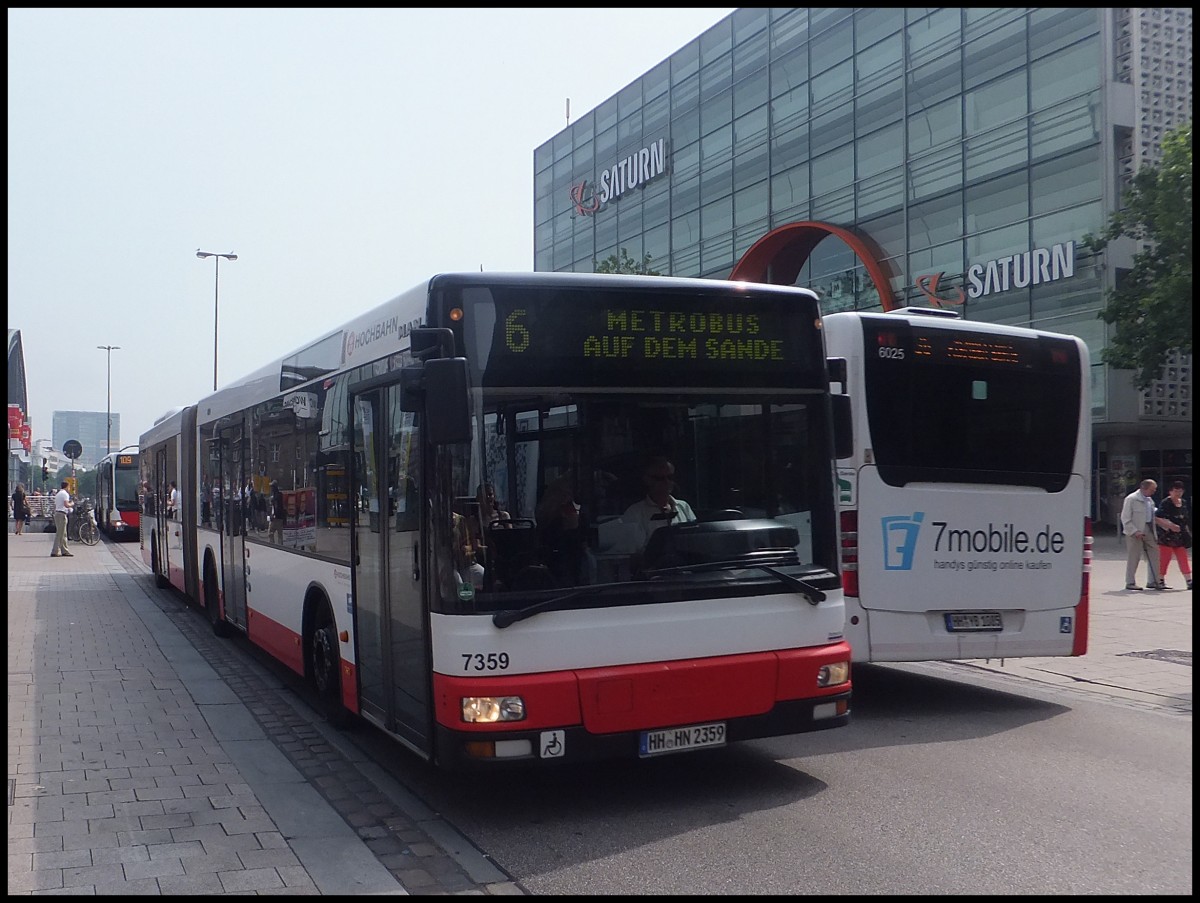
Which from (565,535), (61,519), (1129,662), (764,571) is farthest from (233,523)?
(61,519)

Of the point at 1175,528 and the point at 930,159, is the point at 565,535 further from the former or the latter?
the point at 930,159

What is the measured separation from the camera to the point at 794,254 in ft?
136

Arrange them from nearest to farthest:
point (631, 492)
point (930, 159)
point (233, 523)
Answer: point (631, 492) → point (233, 523) → point (930, 159)

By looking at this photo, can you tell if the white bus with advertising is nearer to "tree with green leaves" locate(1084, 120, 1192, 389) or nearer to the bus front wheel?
the bus front wheel

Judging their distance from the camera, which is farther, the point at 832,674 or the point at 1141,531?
the point at 1141,531

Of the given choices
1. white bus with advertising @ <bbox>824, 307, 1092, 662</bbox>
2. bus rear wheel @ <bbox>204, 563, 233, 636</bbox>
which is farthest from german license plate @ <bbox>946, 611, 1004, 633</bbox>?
bus rear wheel @ <bbox>204, 563, 233, 636</bbox>

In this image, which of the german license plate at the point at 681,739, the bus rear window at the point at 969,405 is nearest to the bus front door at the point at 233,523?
the bus rear window at the point at 969,405

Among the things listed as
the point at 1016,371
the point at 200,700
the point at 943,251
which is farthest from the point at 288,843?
the point at 943,251

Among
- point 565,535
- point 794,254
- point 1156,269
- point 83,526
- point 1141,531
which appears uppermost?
point 794,254

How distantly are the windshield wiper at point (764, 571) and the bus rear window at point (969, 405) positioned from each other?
95.6 inches

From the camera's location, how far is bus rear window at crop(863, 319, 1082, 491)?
27.9 feet

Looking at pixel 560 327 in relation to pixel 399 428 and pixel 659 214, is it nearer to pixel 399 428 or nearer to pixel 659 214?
pixel 399 428

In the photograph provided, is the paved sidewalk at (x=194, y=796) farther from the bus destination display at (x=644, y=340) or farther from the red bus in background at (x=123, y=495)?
the red bus in background at (x=123, y=495)

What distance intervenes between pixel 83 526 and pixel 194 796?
33.2 meters
